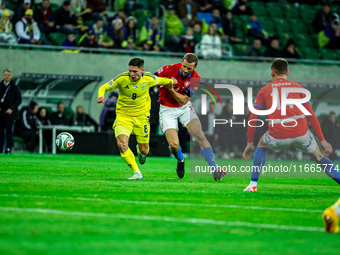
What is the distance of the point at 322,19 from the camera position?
94.6ft

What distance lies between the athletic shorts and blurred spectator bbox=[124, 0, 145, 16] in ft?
45.3

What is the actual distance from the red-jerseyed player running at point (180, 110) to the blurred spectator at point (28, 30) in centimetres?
1153

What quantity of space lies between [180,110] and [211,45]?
44.5ft

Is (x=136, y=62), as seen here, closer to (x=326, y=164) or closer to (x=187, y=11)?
(x=326, y=164)

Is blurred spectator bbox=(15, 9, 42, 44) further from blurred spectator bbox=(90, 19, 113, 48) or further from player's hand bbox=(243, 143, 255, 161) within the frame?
player's hand bbox=(243, 143, 255, 161)

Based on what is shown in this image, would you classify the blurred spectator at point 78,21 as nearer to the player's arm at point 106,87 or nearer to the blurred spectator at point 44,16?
the blurred spectator at point 44,16

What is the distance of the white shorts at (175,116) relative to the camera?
12.4m

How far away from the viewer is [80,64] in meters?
23.9

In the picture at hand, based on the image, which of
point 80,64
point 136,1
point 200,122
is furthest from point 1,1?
point 200,122

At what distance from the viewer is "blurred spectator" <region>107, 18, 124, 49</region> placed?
78.7 ft

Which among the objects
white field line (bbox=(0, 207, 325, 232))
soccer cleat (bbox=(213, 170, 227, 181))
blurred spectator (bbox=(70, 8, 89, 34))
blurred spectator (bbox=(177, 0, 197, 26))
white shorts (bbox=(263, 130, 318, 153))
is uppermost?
blurred spectator (bbox=(177, 0, 197, 26))

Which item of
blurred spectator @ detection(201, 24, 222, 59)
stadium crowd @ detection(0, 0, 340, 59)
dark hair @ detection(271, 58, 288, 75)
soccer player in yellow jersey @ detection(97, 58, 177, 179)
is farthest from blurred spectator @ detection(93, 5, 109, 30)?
dark hair @ detection(271, 58, 288, 75)

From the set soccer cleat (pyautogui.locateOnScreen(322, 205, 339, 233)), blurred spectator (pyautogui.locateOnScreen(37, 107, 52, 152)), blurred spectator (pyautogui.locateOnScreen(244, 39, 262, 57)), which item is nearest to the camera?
soccer cleat (pyautogui.locateOnScreen(322, 205, 339, 233))

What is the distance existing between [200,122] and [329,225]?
693cm
